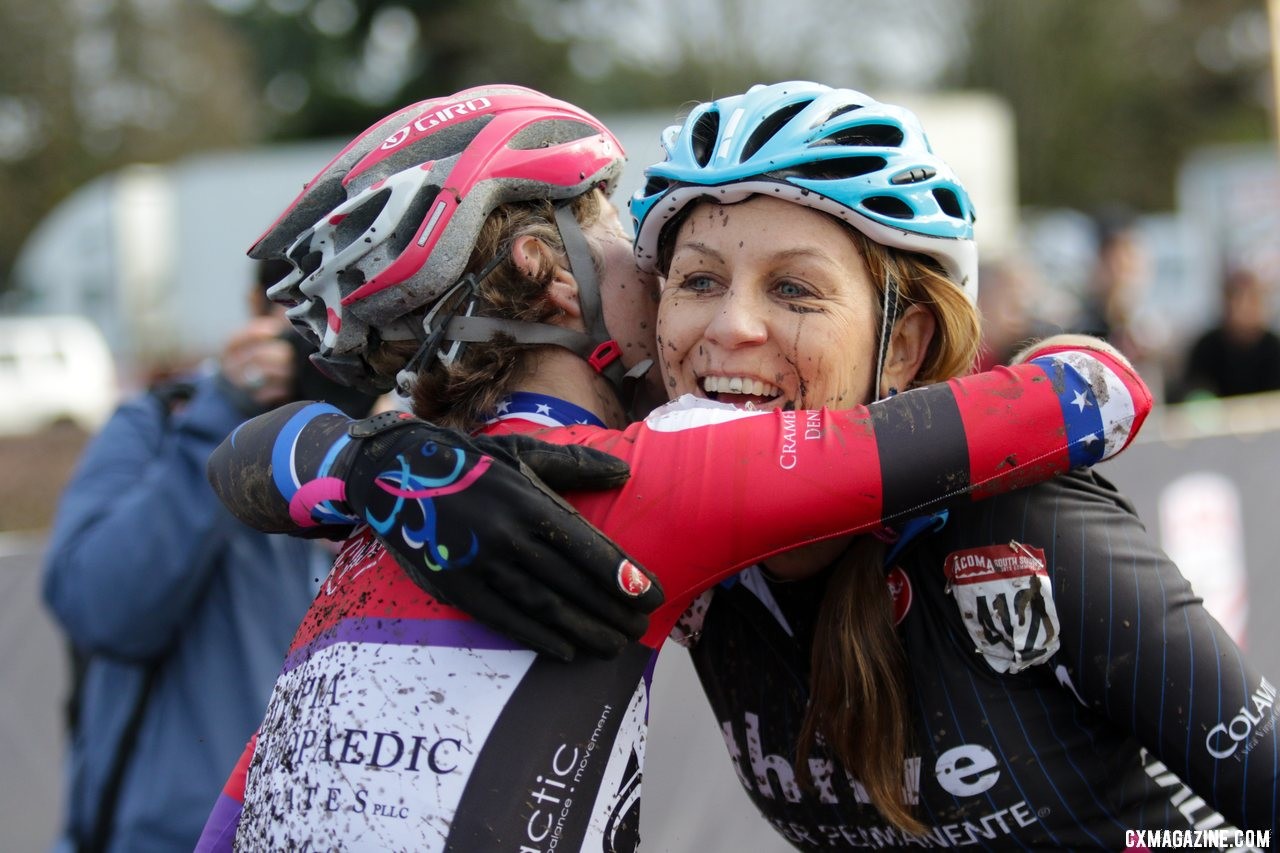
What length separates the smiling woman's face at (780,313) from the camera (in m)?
2.12

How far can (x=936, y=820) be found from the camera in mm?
2098

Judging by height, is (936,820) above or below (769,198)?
below

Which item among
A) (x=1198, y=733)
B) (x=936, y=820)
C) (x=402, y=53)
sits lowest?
(x=936, y=820)

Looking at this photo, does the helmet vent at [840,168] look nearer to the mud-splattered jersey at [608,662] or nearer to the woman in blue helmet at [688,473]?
the woman in blue helmet at [688,473]

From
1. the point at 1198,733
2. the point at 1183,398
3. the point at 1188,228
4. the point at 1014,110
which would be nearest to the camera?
the point at 1198,733

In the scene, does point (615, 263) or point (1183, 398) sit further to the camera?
point (1183, 398)

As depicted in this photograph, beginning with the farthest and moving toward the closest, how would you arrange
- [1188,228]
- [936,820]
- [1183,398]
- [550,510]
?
1. [1188,228]
2. [1183,398]
3. [936,820]
4. [550,510]

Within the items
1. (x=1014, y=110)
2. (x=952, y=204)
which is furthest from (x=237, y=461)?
(x=1014, y=110)

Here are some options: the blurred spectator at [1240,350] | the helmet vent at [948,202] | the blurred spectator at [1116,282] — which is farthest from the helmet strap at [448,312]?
the blurred spectator at [1240,350]

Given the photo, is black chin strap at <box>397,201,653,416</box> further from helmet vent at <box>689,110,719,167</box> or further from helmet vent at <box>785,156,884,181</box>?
helmet vent at <box>785,156,884,181</box>

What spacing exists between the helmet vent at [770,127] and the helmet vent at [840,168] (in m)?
0.09

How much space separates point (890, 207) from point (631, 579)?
81 centimetres

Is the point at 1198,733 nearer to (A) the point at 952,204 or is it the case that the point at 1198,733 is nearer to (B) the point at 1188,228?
(A) the point at 952,204

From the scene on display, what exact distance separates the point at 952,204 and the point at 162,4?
37497 millimetres
